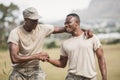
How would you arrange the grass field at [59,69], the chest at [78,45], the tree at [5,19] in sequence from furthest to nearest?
the tree at [5,19], the grass field at [59,69], the chest at [78,45]

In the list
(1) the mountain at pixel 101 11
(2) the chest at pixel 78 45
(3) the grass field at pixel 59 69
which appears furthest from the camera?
(1) the mountain at pixel 101 11

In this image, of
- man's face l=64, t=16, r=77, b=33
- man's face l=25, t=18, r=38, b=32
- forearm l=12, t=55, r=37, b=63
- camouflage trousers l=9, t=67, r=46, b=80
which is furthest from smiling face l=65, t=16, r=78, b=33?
camouflage trousers l=9, t=67, r=46, b=80

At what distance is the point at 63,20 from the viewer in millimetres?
4609

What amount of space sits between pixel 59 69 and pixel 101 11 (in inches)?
39.6

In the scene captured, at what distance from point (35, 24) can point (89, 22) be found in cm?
189

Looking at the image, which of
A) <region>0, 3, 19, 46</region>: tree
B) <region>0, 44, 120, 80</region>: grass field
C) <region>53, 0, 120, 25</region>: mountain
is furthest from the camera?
<region>53, 0, 120, 25</region>: mountain

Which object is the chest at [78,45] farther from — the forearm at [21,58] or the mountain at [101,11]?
the mountain at [101,11]

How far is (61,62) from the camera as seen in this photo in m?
3.21

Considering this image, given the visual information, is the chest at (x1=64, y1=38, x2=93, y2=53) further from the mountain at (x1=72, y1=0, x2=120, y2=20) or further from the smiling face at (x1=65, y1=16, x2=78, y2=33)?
the mountain at (x1=72, y1=0, x2=120, y2=20)

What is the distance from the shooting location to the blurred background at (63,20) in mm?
4547

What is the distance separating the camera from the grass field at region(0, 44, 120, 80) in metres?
4.48

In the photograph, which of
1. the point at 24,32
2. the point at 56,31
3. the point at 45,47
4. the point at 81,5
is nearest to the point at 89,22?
the point at 81,5

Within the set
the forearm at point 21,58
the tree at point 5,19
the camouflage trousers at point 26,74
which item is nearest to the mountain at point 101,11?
the tree at point 5,19

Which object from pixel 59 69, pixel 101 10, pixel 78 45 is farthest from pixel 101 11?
pixel 78 45
